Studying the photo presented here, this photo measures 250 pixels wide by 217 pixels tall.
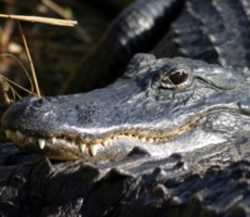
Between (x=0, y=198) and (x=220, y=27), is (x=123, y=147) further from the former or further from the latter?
(x=220, y=27)

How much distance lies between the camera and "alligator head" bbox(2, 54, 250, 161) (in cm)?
413

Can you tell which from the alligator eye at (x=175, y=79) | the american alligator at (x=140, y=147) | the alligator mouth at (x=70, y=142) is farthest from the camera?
the alligator eye at (x=175, y=79)

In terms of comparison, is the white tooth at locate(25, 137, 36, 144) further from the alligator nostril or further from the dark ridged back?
the dark ridged back

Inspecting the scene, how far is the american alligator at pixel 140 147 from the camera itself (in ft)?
12.5

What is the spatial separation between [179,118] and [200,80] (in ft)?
0.88

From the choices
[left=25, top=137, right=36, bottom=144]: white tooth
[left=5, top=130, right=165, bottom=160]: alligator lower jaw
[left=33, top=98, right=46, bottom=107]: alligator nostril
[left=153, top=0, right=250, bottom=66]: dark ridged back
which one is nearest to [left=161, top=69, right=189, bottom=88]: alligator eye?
[left=5, top=130, right=165, bottom=160]: alligator lower jaw

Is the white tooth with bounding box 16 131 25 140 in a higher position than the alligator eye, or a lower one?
lower

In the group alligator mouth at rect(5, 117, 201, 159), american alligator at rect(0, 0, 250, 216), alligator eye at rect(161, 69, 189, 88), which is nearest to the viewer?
american alligator at rect(0, 0, 250, 216)

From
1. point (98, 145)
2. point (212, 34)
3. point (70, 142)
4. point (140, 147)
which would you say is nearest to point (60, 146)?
point (70, 142)

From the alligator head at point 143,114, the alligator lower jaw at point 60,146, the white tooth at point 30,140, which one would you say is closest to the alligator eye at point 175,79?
the alligator head at point 143,114

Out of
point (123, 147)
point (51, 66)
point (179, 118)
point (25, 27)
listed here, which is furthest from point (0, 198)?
point (25, 27)

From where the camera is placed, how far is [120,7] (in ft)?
27.5

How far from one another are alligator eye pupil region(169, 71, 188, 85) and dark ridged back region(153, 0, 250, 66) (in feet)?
3.10

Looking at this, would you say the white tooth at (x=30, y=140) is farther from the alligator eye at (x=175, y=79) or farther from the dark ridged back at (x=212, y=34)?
the dark ridged back at (x=212, y=34)
